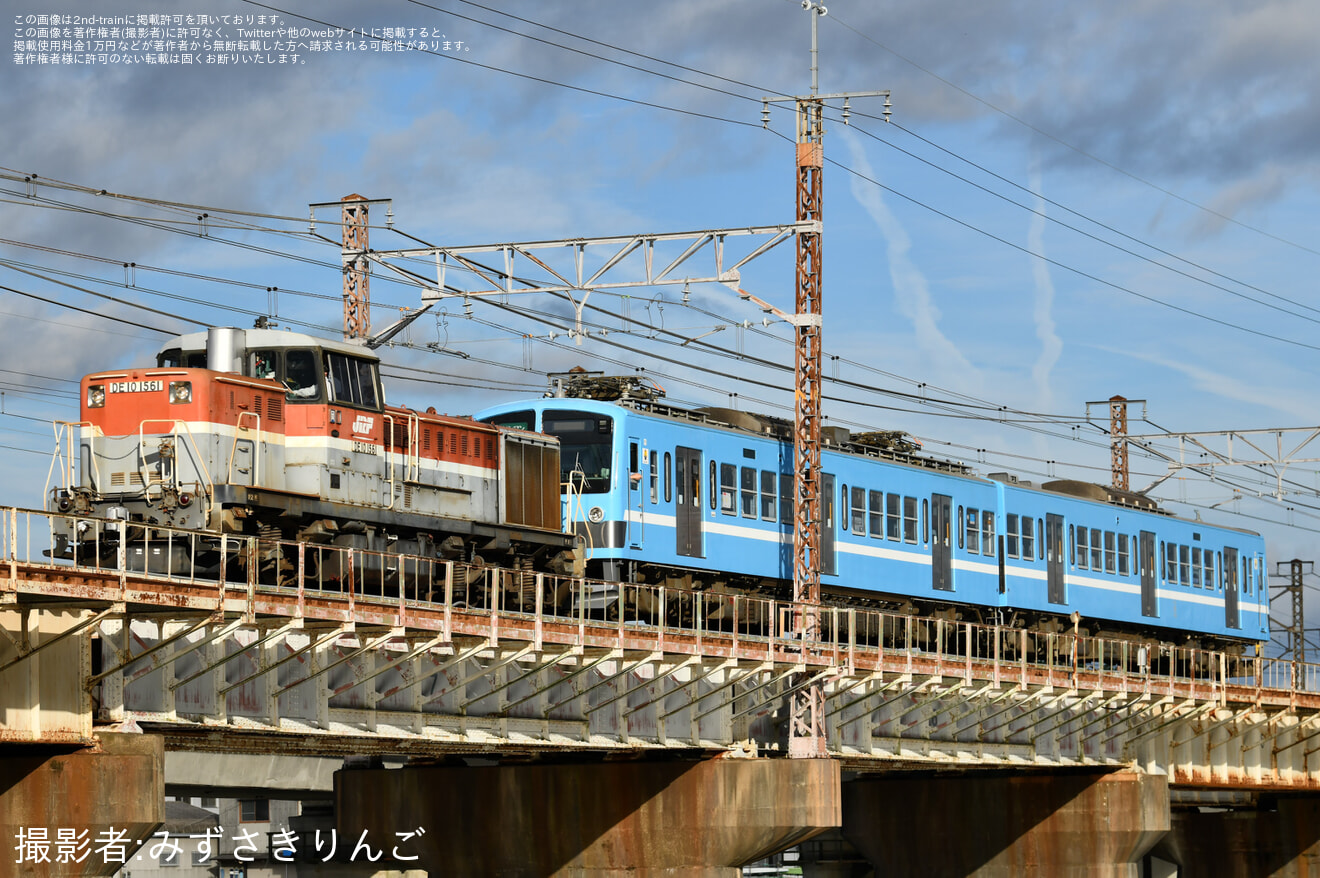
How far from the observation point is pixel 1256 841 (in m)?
68.9

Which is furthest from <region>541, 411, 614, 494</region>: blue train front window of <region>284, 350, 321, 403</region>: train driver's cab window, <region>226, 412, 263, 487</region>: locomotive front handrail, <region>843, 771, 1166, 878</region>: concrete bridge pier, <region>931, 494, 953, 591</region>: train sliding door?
<region>843, 771, 1166, 878</region>: concrete bridge pier

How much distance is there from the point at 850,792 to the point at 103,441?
111 feet

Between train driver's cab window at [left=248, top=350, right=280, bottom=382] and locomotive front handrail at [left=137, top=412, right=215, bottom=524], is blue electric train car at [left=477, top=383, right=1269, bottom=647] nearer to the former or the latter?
train driver's cab window at [left=248, top=350, right=280, bottom=382]

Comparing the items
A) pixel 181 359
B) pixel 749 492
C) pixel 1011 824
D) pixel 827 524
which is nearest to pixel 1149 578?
pixel 1011 824

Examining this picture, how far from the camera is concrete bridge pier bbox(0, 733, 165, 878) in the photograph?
25.2 m

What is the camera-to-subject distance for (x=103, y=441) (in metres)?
29.5

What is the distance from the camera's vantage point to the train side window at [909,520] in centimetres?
4744

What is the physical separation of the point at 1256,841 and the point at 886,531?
101ft

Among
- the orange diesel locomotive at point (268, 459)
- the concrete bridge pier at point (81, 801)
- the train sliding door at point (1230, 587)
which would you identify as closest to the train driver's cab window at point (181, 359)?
the orange diesel locomotive at point (268, 459)

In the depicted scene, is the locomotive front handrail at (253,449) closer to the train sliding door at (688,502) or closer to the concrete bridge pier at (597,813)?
the train sliding door at (688,502)

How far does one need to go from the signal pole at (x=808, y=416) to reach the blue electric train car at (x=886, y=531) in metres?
3.15

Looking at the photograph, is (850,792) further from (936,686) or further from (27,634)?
(27,634)

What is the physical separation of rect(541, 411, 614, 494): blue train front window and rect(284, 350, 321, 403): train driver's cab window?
8.99 meters

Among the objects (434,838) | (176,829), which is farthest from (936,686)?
(176,829)
